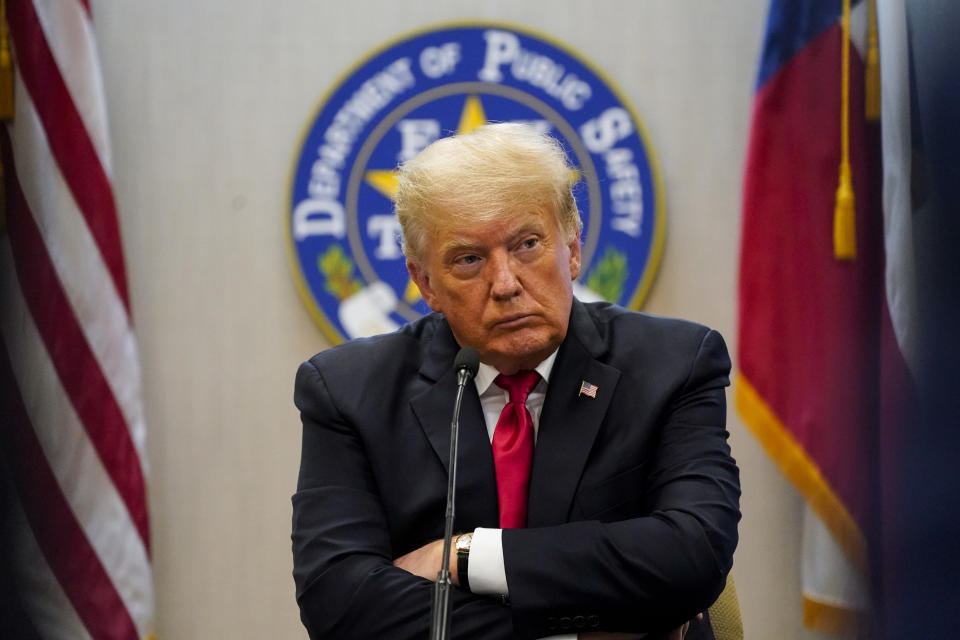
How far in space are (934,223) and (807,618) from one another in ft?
9.45

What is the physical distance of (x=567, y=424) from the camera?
1.87 metres

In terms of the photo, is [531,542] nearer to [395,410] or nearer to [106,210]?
[395,410]

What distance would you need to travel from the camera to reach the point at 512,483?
1858 mm

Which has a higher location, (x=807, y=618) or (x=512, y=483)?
(x=512, y=483)

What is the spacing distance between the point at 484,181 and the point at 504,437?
46 cm

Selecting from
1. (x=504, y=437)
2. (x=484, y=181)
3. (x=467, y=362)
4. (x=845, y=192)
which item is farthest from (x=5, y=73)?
(x=845, y=192)

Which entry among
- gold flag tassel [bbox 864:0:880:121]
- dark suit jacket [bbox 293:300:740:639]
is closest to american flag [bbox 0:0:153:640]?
dark suit jacket [bbox 293:300:740:639]

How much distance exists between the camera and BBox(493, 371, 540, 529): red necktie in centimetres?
185

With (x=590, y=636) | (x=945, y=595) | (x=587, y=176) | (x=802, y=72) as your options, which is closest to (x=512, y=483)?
(x=590, y=636)

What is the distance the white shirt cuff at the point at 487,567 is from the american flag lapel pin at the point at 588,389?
33 centimetres

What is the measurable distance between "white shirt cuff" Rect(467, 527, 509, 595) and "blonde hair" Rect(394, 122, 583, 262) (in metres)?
0.56

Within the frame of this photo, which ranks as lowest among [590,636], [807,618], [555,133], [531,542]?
[807,618]

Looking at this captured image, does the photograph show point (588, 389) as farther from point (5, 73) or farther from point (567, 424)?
point (5, 73)

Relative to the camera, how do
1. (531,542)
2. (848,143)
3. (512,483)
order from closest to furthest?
(531,542), (512,483), (848,143)
